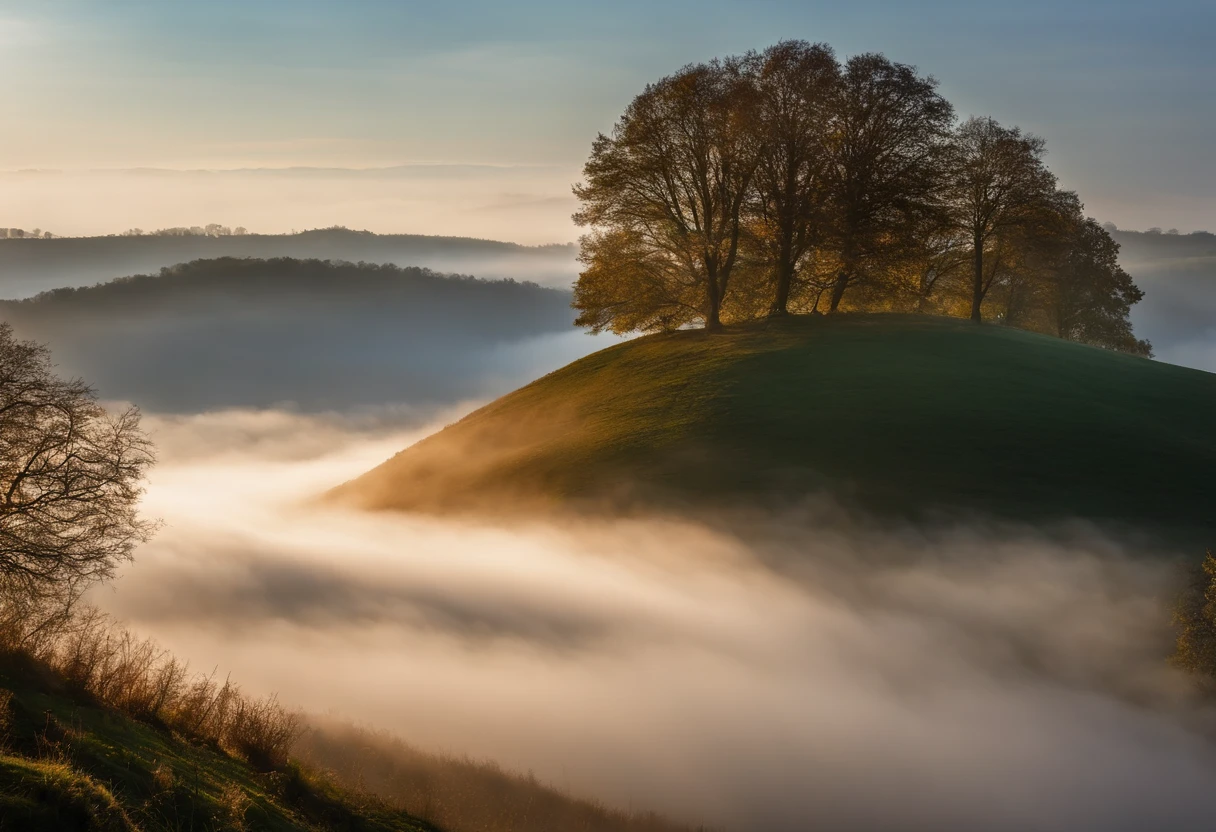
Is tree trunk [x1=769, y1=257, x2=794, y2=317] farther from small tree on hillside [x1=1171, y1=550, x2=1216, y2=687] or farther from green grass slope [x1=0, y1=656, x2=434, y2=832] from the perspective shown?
green grass slope [x1=0, y1=656, x2=434, y2=832]

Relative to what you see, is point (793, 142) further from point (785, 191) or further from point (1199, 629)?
point (1199, 629)

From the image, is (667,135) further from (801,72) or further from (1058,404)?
(1058,404)

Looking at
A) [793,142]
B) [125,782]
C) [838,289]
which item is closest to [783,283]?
[838,289]

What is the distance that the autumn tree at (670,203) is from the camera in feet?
200

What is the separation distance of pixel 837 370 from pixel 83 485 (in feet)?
123

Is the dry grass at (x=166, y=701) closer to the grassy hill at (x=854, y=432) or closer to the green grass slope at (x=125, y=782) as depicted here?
the green grass slope at (x=125, y=782)

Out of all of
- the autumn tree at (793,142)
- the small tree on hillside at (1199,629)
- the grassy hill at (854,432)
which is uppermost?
the autumn tree at (793,142)

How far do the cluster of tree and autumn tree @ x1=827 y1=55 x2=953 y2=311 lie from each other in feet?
0.31

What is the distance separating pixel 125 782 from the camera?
16.5 meters

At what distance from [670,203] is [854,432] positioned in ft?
86.2

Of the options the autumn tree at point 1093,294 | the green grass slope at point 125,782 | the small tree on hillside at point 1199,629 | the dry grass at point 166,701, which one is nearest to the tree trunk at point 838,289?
the autumn tree at point 1093,294

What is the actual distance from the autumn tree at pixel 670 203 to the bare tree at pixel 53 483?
37.5m

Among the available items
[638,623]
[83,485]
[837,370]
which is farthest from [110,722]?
[837,370]

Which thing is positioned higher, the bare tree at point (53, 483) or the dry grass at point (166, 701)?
the bare tree at point (53, 483)
